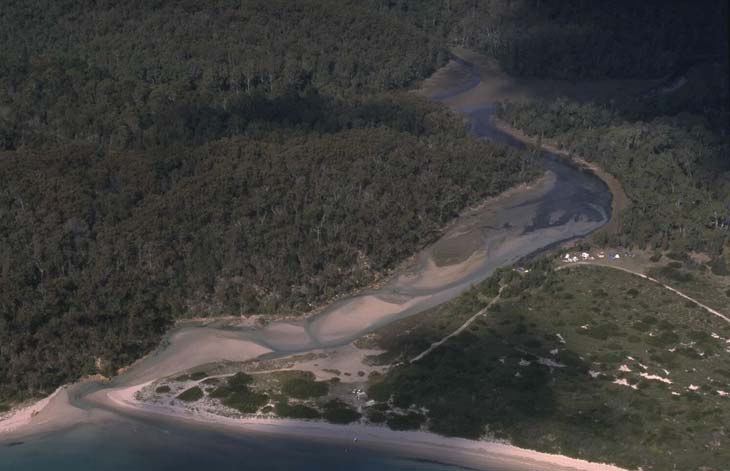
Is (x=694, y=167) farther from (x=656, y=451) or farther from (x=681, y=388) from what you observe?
(x=656, y=451)

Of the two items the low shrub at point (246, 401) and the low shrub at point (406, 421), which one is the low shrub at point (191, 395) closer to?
the low shrub at point (246, 401)

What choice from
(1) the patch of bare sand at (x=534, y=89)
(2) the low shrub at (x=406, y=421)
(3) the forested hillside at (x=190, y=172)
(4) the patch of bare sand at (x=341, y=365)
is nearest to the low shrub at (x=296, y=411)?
(4) the patch of bare sand at (x=341, y=365)

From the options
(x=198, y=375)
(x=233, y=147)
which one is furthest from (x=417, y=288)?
(x=233, y=147)

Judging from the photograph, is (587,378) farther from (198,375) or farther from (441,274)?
(198,375)

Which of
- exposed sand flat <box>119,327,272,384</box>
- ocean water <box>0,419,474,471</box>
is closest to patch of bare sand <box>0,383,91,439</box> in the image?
ocean water <box>0,419,474,471</box>

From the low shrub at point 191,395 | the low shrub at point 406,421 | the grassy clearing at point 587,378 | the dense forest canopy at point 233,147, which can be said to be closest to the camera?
the grassy clearing at point 587,378

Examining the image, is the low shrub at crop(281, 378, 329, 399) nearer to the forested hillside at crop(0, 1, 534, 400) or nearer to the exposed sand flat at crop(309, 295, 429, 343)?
the exposed sand flat at crop(309, 295, 429, 343)

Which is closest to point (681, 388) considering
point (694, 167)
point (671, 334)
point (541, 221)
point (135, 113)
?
point (671, 334)
